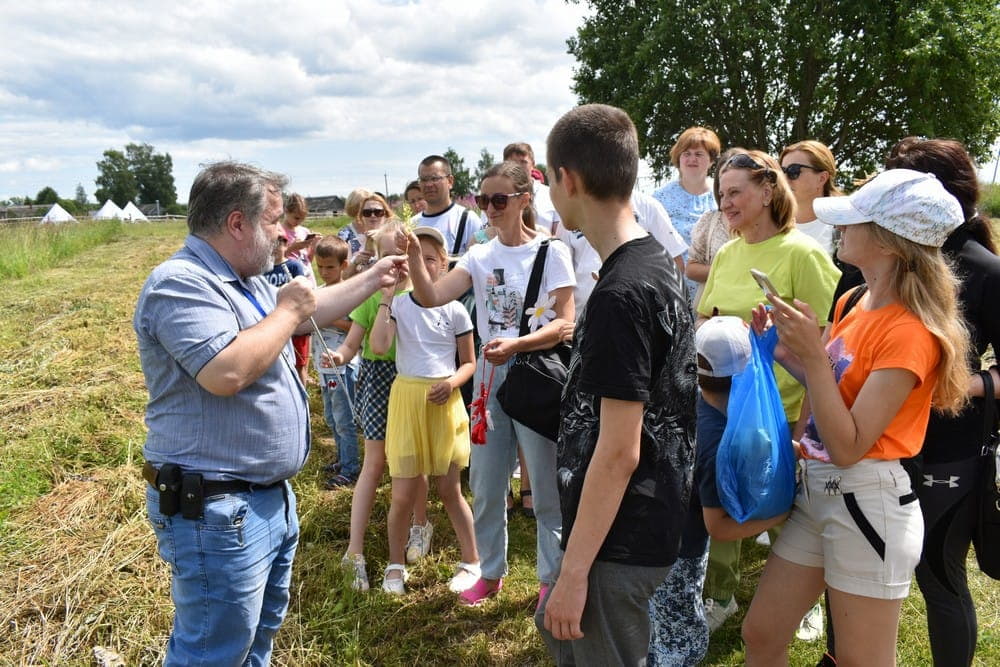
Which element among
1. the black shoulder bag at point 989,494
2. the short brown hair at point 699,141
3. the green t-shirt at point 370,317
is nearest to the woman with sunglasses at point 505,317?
the green t-shirt at point 370,317

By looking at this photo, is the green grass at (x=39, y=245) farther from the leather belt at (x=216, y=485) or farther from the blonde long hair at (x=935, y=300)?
the blonde long hair at (x=935, y=300)

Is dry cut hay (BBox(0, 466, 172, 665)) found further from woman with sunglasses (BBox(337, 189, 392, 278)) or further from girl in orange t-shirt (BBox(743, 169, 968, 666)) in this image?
girl in orange t-shirt (BBox(743, 169, 968, 666))

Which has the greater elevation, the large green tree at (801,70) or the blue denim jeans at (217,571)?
the large green tree at (801,70)

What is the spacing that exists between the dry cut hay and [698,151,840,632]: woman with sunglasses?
108 inches

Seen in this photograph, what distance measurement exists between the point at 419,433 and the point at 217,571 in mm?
1656

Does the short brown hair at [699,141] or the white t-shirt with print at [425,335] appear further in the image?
the short brown hair at [699,141]

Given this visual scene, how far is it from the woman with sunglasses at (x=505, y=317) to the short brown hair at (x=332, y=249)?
1976 mm

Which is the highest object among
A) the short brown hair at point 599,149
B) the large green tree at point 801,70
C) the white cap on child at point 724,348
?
the large green tree at point 801,70

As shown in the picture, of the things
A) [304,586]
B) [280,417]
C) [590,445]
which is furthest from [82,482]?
[590,445]

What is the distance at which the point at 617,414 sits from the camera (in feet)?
5.14

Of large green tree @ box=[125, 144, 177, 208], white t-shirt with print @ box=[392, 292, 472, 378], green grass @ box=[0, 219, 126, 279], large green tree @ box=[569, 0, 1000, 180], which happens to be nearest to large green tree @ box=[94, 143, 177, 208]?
large green tree @ box=[125, 144, 177, 208]

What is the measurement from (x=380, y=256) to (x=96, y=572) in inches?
92.7

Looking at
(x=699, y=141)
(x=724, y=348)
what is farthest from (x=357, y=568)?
(x=699, y=141)

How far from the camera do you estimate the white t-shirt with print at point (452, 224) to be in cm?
526
